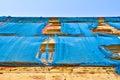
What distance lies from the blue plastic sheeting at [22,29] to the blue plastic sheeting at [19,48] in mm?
1200

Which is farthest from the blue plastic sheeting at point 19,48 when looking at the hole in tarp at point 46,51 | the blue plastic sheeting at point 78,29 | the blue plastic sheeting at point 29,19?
the blue plastic sheeting at point 29,19

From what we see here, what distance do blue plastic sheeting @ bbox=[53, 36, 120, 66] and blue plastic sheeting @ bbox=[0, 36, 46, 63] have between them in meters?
0.71

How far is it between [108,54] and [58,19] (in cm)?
646

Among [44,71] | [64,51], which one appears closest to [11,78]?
[44,71]

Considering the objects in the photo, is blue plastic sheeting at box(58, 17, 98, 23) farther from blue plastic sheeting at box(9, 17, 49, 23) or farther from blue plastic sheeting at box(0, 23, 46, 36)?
blue plastic sheeting at box(0, 23, 46, 36)

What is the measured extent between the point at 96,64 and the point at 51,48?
2.16m

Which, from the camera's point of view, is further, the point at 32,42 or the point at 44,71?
the point at 32,42

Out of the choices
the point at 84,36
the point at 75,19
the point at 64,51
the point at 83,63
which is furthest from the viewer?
the point at 75,19

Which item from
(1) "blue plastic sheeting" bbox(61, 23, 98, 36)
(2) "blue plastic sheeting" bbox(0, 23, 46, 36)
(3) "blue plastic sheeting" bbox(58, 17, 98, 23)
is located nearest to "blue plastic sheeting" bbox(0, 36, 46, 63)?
(2) "blue plastic sheeting" bbox(0, 23, 46, 36)

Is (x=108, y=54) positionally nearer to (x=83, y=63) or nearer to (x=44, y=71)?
(x=83, y=63)

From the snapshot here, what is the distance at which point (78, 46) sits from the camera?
857 centimetres

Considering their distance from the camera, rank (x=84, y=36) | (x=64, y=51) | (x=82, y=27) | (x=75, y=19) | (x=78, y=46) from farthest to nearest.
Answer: (x=75, y=19), (x=82, y=27), (x=84, y=36), (x=78, y=46), (x=64, y=51)

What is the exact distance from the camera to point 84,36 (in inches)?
400

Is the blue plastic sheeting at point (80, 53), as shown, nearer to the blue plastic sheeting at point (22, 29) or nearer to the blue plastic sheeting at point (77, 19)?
the blue plastic sheeting at point (22, 29)
